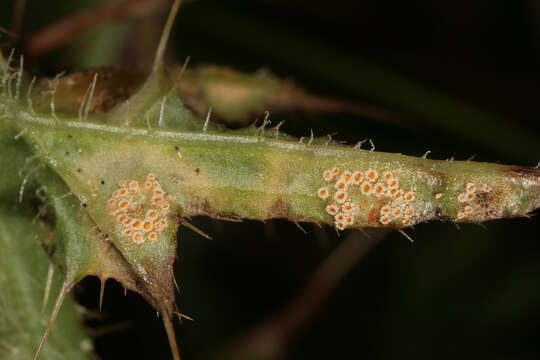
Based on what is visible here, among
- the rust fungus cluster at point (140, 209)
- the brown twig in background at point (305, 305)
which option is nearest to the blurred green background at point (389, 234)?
the brown twig in background at point (305, 305)

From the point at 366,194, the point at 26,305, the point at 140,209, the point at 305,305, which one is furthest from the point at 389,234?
the point at 26,305

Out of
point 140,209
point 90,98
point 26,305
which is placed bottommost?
point 26,305

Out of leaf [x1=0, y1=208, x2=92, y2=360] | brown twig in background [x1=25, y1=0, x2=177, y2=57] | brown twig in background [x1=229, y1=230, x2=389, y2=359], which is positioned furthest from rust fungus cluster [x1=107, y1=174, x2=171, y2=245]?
brown twig in background [x1=229, y1=230, x2=389, y2=359]

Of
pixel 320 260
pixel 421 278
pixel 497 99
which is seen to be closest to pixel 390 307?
pixel 421 278

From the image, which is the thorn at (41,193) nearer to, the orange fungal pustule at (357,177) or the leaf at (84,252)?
the leaf at (84,252)

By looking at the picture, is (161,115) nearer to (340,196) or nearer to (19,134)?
(19,134)

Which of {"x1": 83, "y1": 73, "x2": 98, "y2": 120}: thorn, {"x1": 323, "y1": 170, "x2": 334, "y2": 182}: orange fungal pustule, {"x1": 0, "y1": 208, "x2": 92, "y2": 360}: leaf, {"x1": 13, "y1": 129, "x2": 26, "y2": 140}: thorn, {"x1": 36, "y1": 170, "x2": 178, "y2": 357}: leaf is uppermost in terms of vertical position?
{"x1": 83, "y1": 73, "x2": 98, "y2": 120}: thorn

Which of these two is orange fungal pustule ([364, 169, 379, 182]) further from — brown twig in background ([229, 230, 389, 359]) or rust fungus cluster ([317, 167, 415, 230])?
brown twig in background ([229, 230, 389, 359])
